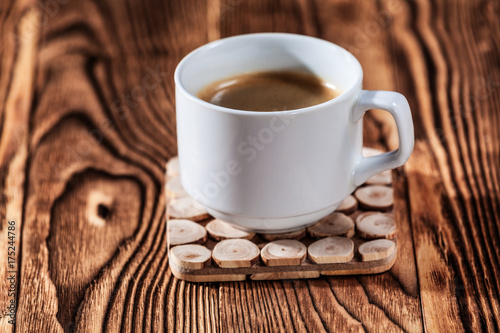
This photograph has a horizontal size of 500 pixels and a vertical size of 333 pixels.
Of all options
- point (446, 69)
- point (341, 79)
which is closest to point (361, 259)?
point (341, 79)

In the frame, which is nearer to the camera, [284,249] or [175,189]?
[284,249]

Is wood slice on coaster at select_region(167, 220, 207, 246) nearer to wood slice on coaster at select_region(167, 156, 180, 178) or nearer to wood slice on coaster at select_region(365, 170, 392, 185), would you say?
wood slice on coaster at select_region(167, 156, 180, 178)

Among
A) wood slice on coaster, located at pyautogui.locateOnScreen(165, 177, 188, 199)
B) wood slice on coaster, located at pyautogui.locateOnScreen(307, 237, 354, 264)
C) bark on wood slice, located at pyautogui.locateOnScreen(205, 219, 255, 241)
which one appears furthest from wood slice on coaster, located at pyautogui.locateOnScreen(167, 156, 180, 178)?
wood slice on coaster, located at pyautogui.locateOnScreen(307, 237, 354, 264)

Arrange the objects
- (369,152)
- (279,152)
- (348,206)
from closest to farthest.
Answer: (279,152) < (348,206) < (369,152)

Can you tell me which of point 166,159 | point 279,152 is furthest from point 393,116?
point 166,159

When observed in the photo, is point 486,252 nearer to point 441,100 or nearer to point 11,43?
point 441,100

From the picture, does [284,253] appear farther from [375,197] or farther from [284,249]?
[375,197]
